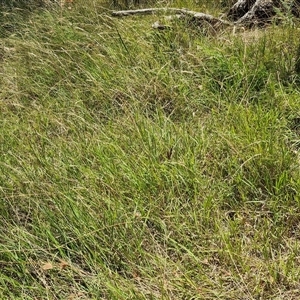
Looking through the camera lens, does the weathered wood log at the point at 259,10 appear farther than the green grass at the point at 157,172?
Yes

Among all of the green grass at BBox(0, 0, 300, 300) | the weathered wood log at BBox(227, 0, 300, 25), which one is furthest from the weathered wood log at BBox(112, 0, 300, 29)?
the green grass at BBox(0, 0, 300, 300)

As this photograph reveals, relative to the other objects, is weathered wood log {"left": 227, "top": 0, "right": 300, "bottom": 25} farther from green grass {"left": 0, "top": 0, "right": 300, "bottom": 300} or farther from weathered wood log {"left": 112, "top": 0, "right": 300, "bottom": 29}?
green grass {"left": 0, "top": 0, "right": 300, "bottom": 300}

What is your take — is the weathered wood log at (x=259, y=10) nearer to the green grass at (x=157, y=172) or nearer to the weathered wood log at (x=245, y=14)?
the weathered wood log at (x=245, y=14)

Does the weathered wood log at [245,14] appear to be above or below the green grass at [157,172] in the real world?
above

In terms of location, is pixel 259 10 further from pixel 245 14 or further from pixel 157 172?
pixel 157 172

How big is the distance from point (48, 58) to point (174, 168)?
2046 millimetres

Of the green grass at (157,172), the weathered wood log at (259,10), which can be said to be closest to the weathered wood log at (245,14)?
the weathered wood log at (259,10)

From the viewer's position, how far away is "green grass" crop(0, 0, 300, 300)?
2027 mm

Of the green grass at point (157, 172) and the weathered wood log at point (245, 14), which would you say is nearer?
the green grass at point (157, 172)

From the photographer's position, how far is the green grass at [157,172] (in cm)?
203

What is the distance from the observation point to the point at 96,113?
322 cm

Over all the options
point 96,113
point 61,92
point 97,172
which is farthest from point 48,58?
point 97,172

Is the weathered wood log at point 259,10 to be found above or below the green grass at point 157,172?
above

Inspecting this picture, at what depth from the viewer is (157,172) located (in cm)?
244
